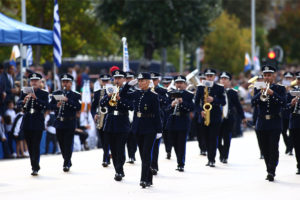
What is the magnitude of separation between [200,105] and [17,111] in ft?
21.1

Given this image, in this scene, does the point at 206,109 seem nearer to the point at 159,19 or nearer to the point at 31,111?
the point at 31,111

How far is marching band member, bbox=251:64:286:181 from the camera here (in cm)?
1497

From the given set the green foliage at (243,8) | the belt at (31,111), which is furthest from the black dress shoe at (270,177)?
the green foliage at (243,8)

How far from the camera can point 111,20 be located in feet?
120

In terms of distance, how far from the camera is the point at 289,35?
7594 cm

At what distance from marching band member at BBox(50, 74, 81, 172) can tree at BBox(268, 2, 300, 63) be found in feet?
196

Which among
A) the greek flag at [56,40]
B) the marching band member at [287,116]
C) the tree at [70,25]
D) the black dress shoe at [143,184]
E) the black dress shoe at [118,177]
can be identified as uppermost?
the tree at [70,25]

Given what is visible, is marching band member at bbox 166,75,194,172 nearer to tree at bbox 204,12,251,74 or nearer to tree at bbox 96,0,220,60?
tree at bbox 96,0,220,60

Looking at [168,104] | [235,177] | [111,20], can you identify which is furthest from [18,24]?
[111,20]

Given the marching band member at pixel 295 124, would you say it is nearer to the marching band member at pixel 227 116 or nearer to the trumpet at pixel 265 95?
the trumpet at pixel 265 95

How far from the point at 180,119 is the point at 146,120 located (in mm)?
3307

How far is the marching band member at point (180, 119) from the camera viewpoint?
674 inches

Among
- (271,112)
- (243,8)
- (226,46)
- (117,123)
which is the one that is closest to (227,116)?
(271,112)

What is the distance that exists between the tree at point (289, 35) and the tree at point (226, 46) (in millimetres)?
15954
